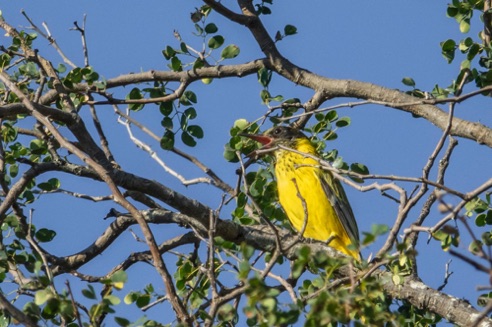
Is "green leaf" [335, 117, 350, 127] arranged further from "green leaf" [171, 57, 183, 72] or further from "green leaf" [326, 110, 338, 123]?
"green leaf" [171, 57, 183, 72]

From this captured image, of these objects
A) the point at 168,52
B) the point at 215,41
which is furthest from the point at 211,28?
the point at 168,52

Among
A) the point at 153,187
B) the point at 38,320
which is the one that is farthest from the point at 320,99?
the point at 38,320

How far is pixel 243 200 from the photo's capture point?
5.19 m

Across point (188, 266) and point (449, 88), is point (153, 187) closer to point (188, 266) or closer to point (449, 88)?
point (188, 266)

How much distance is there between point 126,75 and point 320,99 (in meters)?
1.09

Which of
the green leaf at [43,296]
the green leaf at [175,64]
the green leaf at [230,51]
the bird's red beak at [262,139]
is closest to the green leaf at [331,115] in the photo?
the bird's red beak at [262,139]

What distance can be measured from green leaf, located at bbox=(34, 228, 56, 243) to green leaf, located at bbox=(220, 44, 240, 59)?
1.28 m

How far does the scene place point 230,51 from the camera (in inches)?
206

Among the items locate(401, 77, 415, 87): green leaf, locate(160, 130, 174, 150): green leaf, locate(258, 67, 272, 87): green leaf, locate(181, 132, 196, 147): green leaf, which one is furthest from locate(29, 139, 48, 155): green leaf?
locate(401, 77, 415, 87): green leaf

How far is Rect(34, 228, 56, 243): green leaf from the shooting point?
5184mm

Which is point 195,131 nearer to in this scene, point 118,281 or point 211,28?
point 211,28

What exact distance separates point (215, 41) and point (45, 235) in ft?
4.41

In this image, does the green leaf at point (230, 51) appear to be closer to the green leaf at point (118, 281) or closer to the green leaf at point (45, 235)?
the green leaf at point (45, 235)

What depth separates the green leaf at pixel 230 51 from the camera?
521 centimetres
